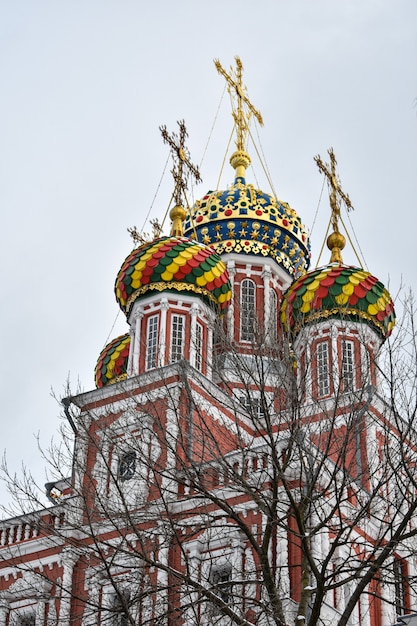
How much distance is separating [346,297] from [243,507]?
22.5ft

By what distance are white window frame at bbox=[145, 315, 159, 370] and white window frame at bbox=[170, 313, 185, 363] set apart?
309 mm

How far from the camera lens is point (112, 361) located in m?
27.3

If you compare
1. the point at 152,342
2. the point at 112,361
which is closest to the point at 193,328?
the point at 152,342

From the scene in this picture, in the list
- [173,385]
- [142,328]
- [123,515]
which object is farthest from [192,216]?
[123,515]

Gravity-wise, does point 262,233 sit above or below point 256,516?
above

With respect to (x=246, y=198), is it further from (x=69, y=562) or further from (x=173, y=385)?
(x=69, y=562)

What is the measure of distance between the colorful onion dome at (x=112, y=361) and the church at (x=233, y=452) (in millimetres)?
58

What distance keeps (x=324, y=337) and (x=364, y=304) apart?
103 centimetres

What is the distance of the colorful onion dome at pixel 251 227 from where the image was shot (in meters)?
27.7

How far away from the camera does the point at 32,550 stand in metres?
19.4

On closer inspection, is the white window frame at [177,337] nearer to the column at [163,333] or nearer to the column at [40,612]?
the column at [163,333]

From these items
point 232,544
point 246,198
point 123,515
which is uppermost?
point 246,198

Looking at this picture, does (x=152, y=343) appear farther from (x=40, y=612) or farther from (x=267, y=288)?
(x=40, y=612)

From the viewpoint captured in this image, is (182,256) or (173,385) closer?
(173,385)
